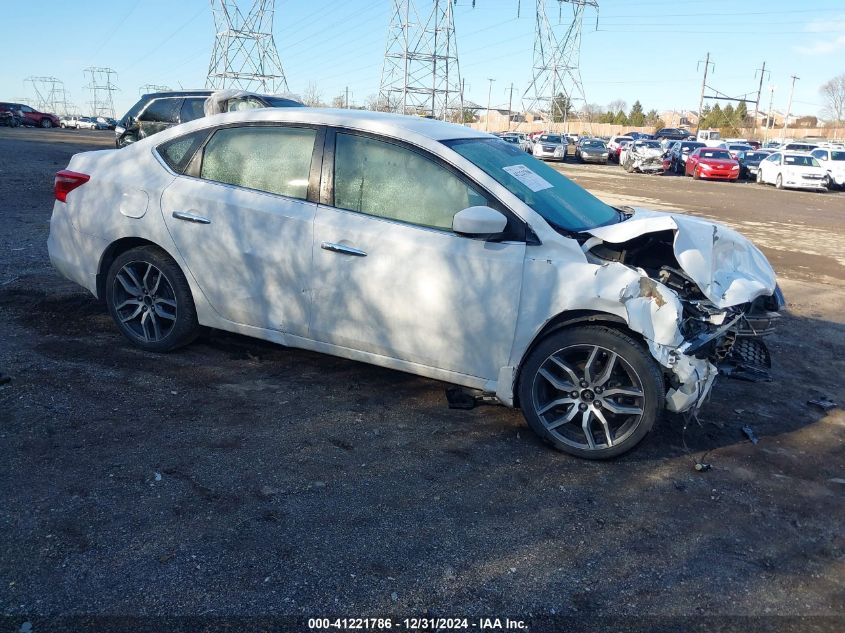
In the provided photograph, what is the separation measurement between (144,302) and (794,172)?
30.6 m

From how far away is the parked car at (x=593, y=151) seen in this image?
44.1 metres

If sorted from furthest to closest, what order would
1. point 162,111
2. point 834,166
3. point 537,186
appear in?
point 834,166, point 162,111, point 537,186

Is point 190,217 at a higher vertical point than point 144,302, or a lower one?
higher

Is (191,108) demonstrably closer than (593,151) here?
Yes

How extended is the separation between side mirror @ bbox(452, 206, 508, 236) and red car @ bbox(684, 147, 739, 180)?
33973 millimetres

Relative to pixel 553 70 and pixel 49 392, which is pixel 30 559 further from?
pixel 553 70

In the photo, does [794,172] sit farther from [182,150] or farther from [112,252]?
[112,252]

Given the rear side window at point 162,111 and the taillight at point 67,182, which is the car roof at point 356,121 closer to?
the taillight at point 67,182

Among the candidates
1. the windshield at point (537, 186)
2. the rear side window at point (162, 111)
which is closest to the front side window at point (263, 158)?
the windshield at point (537, 186)

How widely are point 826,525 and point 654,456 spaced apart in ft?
3.03

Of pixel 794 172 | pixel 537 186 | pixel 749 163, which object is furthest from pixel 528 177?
pixel 749 163

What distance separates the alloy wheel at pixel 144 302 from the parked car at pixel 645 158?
36.3m

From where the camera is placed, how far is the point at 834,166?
101ft

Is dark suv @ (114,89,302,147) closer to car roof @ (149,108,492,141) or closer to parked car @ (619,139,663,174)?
car roof @ (149,108,492,141)
